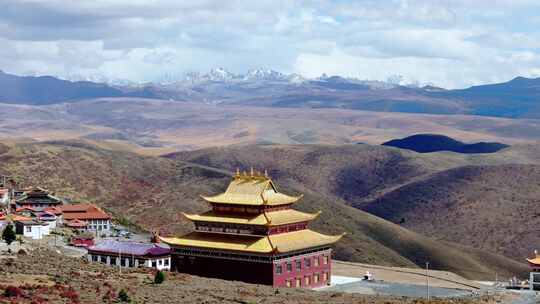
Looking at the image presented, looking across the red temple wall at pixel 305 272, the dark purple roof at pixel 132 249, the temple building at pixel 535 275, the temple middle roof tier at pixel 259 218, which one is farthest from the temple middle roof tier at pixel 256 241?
the temple building at pixel 535 275

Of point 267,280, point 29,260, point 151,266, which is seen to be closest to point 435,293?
point 267,280

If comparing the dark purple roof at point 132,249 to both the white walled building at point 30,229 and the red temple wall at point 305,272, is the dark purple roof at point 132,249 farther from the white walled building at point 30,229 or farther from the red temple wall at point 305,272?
the white walled building at point 30,229

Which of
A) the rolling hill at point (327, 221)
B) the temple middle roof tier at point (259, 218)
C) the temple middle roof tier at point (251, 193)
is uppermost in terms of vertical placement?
Result: the temple middle roof tier at point (251, 193)

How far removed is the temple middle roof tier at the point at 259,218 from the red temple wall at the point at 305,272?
385 centimetres

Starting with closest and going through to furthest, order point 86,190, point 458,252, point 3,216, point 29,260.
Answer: point 29,260
point 3,216
point 458,252
point 86,190

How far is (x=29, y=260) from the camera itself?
89125mm

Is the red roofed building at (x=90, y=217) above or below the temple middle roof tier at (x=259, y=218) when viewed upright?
below

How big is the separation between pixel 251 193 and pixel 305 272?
9589 millimetres

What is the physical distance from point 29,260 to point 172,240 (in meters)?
15.5

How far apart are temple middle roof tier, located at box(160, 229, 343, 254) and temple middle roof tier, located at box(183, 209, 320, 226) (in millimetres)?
1410

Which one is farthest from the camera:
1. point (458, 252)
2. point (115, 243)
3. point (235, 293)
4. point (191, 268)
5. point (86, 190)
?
point (86, 190)

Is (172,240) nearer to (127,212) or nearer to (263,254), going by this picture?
(263,254)

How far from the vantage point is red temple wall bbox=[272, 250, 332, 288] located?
92375 millimetres

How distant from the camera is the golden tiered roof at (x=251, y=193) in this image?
3782 inches
